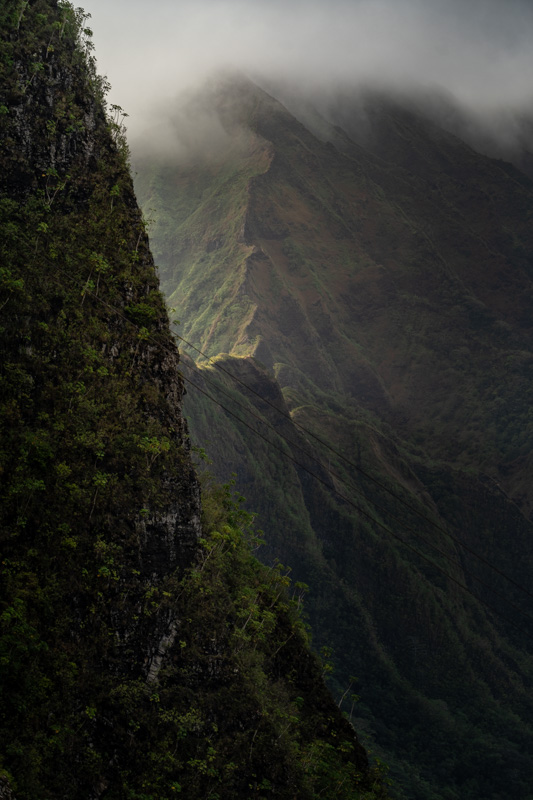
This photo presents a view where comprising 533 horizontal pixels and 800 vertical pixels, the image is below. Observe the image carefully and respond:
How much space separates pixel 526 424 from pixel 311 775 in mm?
189488

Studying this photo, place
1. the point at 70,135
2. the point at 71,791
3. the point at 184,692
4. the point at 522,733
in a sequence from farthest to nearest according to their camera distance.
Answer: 1. the point at 522,733
2. the point at 70,135
3. the point at 184,692
4. the point at 71,791

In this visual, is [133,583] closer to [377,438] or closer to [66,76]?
[66,76]

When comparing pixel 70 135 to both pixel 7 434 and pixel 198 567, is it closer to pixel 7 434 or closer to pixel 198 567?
pixel 7 434

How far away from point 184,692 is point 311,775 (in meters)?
5.72

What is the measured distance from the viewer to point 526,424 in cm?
19325

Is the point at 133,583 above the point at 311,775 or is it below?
above

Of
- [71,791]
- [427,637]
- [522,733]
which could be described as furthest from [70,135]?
[522,733]

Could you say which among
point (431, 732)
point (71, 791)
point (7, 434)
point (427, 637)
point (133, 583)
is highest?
point (7, 434)

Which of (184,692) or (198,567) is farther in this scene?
(198,567)

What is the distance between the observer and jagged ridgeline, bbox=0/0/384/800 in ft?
54.1

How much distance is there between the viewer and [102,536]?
18.2 meters

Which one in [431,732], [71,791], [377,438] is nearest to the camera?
[71,791]

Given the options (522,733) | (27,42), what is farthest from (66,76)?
(522,733)

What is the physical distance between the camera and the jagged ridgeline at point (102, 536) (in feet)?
54.1
